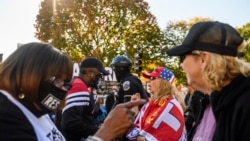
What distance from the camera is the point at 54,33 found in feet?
120

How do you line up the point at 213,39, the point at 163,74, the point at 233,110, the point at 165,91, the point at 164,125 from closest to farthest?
the point at 233,110 < the point at 213,39 < the point at 164,125 < the point at 165,91 < the point at 163,74

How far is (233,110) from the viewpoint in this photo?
102 inches

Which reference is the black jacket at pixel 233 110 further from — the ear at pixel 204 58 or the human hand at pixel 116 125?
the human hand at pixel 116 125

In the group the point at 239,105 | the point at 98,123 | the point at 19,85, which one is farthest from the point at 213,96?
the point at 98,123

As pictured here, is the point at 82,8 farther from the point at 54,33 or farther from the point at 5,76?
the point at 5,76

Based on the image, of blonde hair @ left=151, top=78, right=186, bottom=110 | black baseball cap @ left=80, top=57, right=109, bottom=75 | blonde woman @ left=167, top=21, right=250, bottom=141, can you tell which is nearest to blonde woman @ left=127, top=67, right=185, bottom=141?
blonde hair @ left=151, top=78, right=186, bottom=110

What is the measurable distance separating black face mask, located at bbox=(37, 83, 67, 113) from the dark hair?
60 millimetres

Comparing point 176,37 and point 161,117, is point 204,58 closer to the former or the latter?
point 161,117

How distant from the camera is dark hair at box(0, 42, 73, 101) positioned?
2.75 m

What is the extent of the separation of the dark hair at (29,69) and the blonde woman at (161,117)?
2.62 m

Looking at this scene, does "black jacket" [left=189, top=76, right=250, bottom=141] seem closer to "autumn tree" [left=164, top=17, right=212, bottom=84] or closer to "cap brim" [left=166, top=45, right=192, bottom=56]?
"cap brim" [left=166, top=45, right=192, bottom=56]

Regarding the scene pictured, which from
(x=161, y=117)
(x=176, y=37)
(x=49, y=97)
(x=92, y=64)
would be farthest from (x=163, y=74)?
(x=176, y=37)

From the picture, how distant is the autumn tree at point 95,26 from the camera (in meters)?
35.8

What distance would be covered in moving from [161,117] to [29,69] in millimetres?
3059
